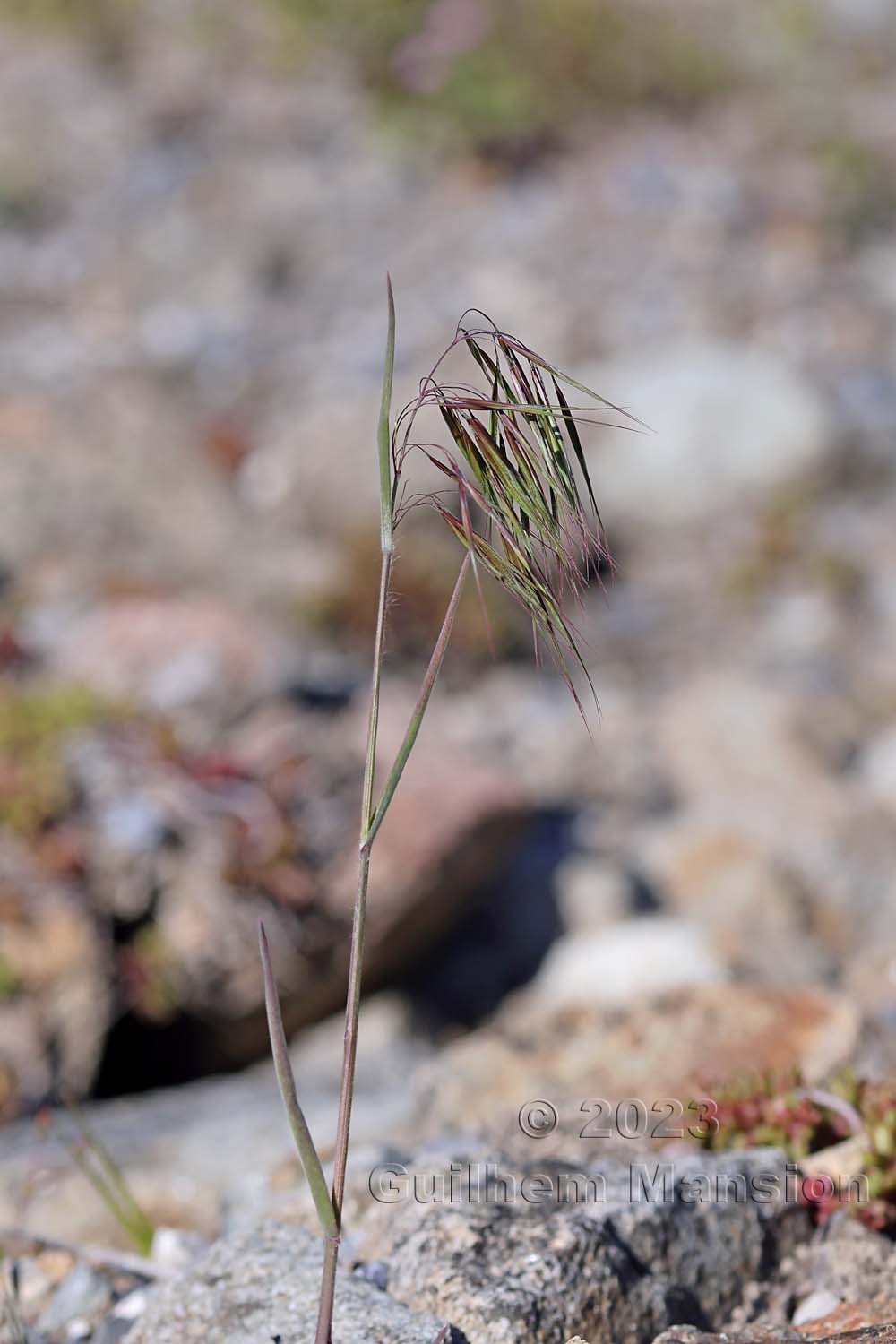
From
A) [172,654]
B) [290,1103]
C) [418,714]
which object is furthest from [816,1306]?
[172,654]

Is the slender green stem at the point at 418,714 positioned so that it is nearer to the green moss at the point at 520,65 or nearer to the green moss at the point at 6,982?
the green moss at the point at 6,982

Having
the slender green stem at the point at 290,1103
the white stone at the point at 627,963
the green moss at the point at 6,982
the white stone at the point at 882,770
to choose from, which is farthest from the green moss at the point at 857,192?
the slender green stem at the point at 290,1103

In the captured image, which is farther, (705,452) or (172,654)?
(705,452)

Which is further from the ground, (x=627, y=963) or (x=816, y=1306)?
(x=627, y=963)

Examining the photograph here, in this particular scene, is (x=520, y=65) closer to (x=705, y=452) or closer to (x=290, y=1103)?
(x=705, y=452)

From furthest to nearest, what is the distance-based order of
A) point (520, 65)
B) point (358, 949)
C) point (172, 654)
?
point (520, 65)
point (172, 654)
point (358, 949)
